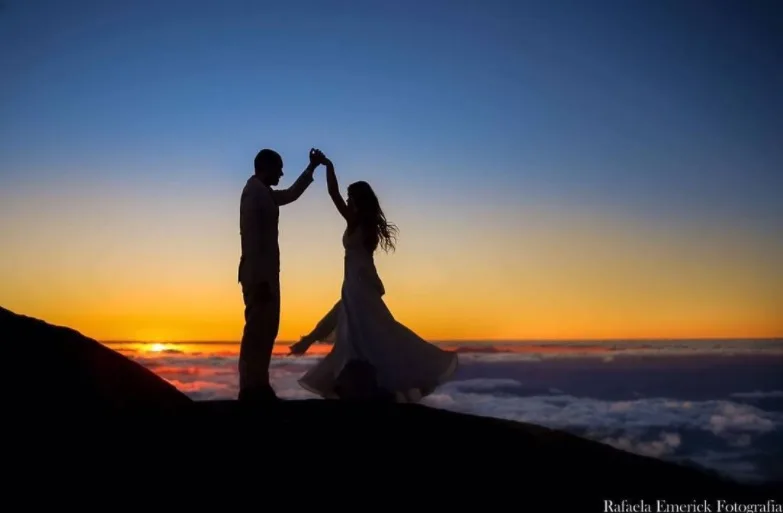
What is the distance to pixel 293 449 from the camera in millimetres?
9055

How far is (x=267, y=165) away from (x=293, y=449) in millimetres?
4318

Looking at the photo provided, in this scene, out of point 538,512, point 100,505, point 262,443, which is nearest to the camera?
point 100,505

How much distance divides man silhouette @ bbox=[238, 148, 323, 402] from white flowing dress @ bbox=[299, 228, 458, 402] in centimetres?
70

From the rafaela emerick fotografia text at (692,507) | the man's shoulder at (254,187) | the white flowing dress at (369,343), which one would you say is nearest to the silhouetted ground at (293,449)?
the rafaela emerick fotografia text at (692,507)

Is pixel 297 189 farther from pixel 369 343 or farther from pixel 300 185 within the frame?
pixel 369 343

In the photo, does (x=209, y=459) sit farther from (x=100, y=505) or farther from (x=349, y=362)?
(x=349, y=362)

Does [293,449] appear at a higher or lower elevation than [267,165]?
lower

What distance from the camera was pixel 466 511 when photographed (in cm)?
824

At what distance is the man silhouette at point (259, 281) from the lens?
11.1m

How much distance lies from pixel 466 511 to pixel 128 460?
3809 mm

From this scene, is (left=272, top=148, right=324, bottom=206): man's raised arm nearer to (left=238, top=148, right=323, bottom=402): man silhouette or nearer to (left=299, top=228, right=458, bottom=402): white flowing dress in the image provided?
(left=238, top=148, right=323, bottom=402): man silhouette

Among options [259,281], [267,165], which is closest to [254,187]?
[267,165]

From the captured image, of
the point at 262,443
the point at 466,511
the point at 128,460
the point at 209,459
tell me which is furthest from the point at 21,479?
the point at 466,511

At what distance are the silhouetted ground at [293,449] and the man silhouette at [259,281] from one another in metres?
0.56
